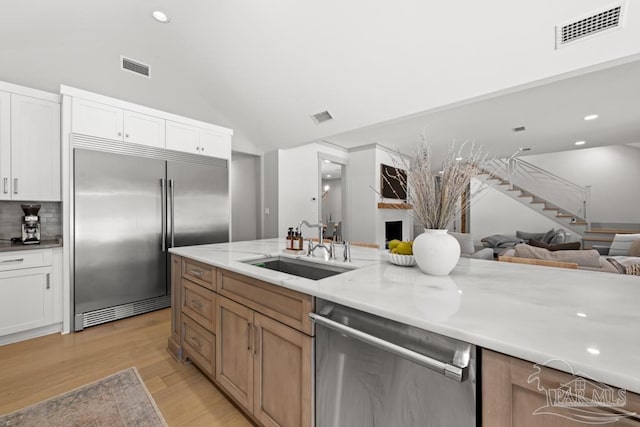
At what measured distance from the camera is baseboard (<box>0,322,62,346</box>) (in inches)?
99.4

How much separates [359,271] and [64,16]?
12.3 feet

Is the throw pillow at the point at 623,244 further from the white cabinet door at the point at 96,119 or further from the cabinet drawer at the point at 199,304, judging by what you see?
the white cabinet door at the point at 96,119

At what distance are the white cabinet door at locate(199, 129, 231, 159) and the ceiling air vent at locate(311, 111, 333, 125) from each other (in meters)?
1.28

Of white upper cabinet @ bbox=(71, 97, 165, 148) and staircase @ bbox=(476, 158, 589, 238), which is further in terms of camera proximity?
staircase @ bbox=(476, 158, 589, 238)

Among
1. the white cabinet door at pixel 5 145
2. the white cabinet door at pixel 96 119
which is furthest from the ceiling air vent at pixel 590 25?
the white cabinet door at pixel 5 145

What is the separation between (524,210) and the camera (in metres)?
7.65

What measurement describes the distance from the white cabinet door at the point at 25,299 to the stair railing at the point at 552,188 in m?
8.29

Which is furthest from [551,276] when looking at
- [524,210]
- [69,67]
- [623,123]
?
[524,210]

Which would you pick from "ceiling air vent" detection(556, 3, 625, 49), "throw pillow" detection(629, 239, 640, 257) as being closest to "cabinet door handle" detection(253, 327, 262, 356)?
"ceiling air vent" detection(556, 3, 625, 49)

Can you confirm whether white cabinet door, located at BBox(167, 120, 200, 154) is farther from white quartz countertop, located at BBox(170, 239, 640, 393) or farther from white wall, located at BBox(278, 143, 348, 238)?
white quartz countertop, located at BBox(170, 239, 640, 393)

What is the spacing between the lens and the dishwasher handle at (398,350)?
0.74 m

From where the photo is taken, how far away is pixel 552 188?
7641 millimetres

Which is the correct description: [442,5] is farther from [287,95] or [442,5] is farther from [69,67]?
[69,67]

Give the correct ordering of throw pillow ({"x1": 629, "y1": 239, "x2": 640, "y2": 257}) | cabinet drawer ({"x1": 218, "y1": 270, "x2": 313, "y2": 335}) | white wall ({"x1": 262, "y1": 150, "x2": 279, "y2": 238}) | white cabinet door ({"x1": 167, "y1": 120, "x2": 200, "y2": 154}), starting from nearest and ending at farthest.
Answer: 1. cabinet drawer ({"x1": 218, "y1": 270, "x2": 313, "y2": 335})
2. white cabinet door ({"x1": 167, "y1": 120, "x2": 200, "y2": 154})
3. throw pillow ({"x1": 629, "y1": 239, "x2": 640, "y2": 257})
4. white wall ({"x1": 262, "y1": 150, "x2": 279, "y2": 238})
